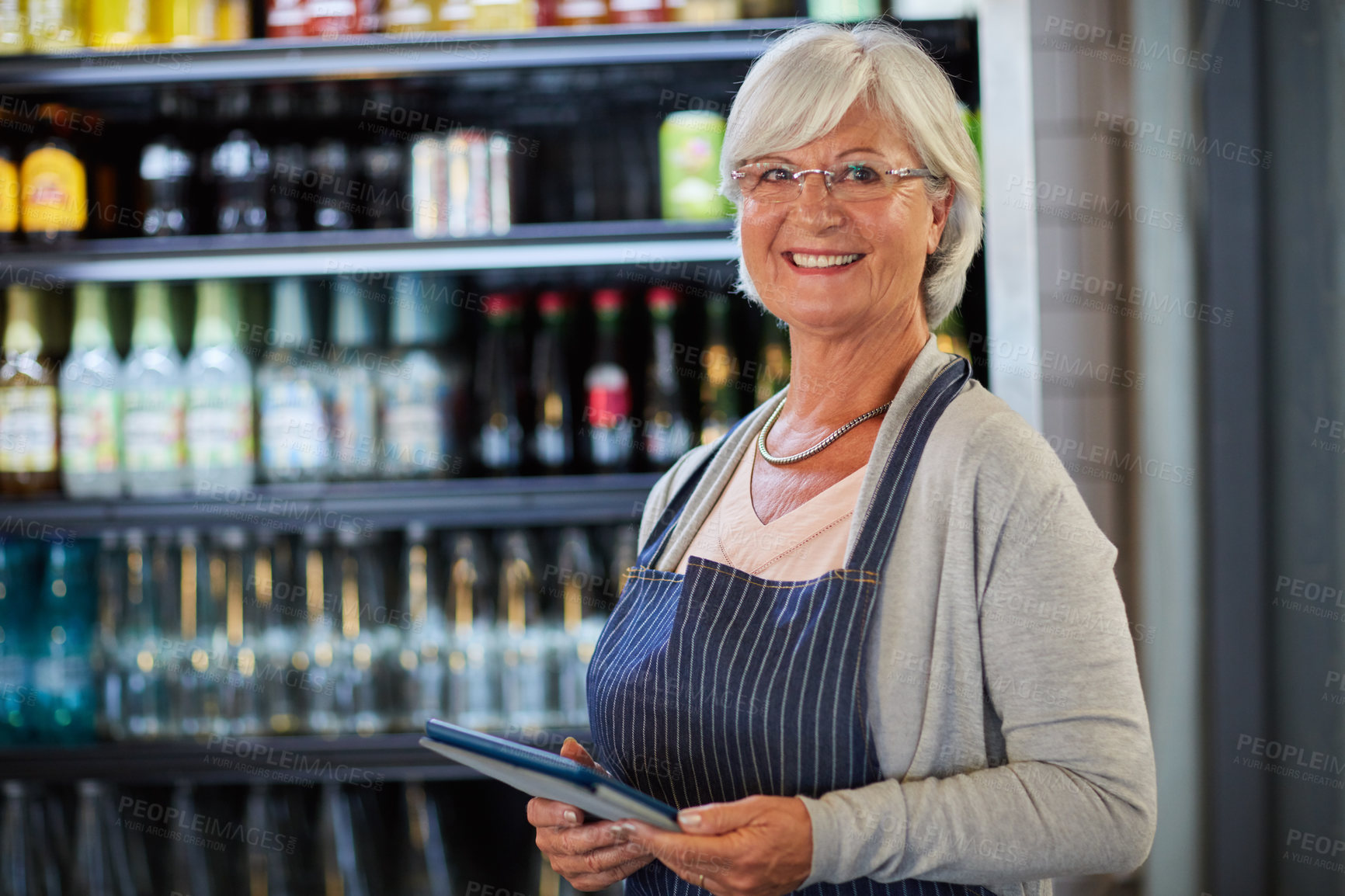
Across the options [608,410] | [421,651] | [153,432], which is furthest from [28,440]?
[608,410]

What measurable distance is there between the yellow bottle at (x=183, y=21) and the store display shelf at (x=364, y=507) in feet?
2.68

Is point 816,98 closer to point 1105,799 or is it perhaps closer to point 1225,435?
point 1105,799

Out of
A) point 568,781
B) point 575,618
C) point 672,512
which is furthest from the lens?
point 575,618

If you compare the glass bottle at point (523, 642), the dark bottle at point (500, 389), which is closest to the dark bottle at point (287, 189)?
the dark bottle at point (500, 389)

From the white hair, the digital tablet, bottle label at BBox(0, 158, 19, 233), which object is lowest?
the digital tablet

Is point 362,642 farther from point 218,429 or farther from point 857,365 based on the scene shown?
point 857,365

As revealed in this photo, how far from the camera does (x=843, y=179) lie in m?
0.96

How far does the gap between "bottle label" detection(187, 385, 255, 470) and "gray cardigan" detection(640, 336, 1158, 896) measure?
1.37m

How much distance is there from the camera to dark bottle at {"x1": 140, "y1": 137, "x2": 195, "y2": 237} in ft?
6.25

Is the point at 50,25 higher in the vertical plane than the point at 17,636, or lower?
higher

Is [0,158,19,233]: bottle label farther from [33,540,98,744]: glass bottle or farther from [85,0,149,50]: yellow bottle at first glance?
[33,540,98,744]: glass bottle

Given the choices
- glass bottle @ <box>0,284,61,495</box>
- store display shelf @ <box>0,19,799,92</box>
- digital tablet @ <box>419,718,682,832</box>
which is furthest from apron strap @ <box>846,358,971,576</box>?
glass bottle @ <box>0,284,61,495</box>

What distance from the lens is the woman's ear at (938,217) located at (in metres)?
1.00

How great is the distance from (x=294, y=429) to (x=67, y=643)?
1.99 ft
